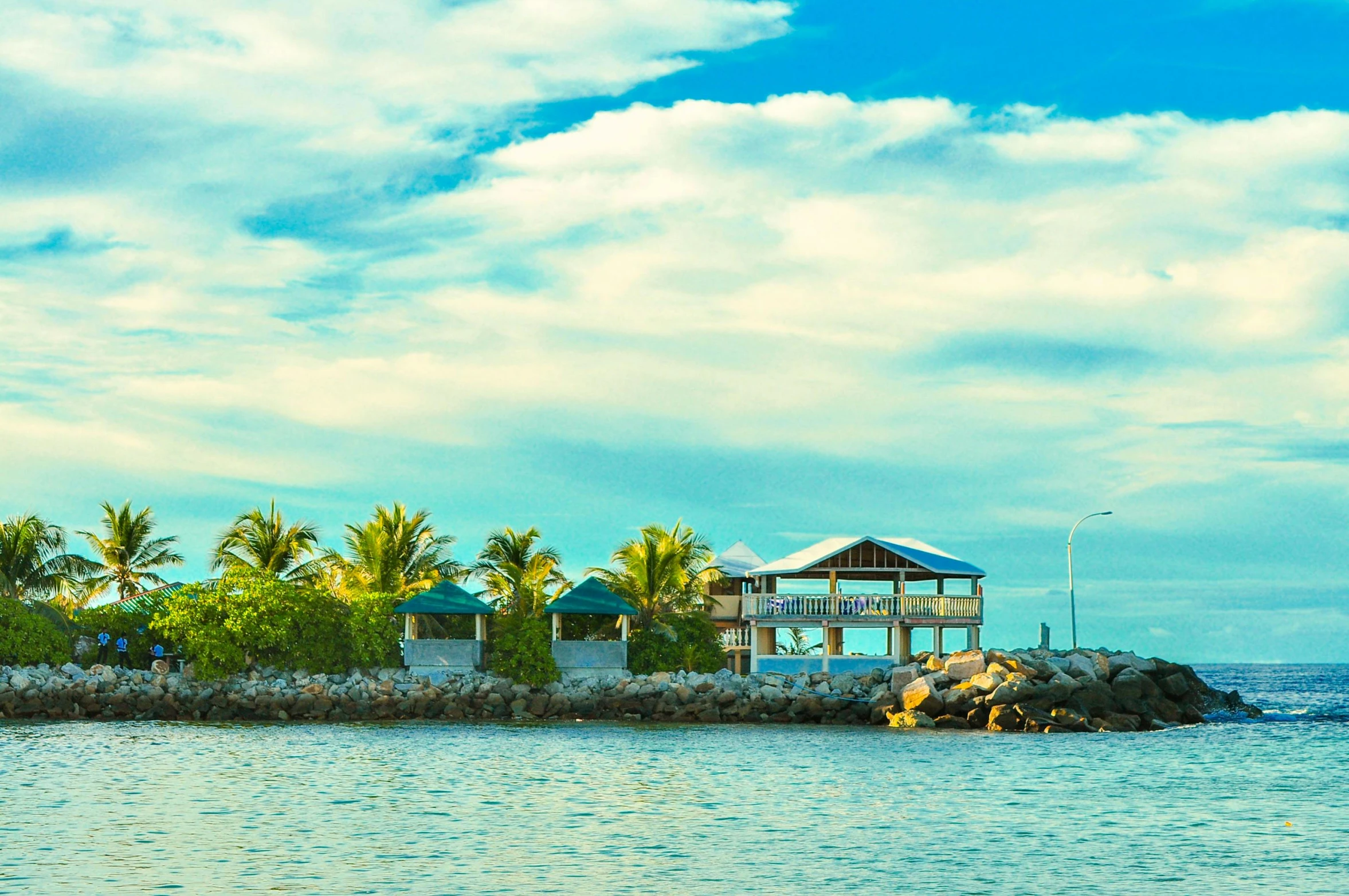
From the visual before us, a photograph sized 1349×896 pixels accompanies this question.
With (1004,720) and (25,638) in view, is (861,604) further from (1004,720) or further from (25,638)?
(25,638)

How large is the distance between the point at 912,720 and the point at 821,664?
306 inches

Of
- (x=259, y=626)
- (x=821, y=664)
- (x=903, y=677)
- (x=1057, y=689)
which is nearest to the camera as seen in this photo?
(x=1057, y=689)

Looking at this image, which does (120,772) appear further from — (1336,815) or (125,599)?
(125,599)

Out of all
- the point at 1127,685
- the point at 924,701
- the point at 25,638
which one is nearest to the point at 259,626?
the point at 25,638

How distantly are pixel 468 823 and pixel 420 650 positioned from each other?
24.5 meters

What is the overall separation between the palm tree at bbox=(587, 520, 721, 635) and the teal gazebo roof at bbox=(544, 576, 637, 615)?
6.61 ft

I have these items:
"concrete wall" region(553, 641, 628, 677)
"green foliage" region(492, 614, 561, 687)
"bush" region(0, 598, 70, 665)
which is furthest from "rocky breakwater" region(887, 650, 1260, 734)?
"bush" region(0, 598, 70, 665)

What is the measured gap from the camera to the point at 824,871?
16703 millimetres

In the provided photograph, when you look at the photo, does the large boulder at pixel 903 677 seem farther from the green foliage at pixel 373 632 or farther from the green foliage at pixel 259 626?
the green foliage at pixel 259 626

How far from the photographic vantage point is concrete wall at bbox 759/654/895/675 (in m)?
46.5

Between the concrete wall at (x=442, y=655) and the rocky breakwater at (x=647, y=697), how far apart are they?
577 mm

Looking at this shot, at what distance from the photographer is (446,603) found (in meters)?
43.4

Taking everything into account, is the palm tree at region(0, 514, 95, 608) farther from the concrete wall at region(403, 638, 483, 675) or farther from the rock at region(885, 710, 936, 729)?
the rock at region(885, 710, 936, 729)

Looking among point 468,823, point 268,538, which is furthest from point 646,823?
point 268,538
